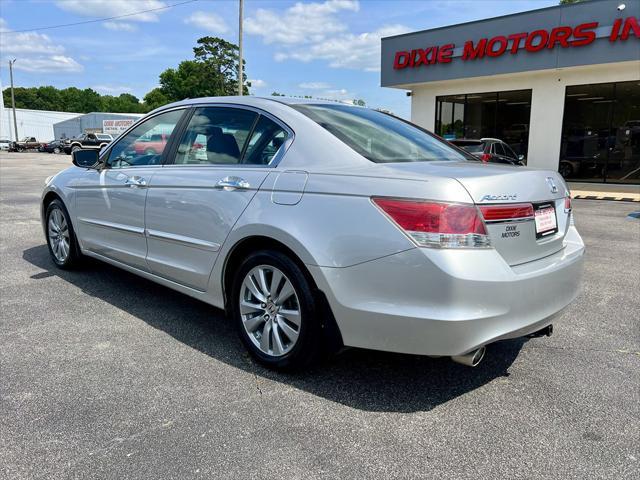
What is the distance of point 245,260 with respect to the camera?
321 centimetres

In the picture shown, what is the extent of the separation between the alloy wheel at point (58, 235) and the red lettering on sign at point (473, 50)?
1533 centimetres

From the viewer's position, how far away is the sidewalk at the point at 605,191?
13.7 metres

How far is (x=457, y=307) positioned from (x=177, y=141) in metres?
2.58

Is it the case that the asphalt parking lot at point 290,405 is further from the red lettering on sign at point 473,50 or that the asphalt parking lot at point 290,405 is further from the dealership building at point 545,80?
the red lettering on sign at point 473,50

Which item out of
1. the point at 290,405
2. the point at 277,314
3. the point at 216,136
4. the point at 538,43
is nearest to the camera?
the point at 290,405

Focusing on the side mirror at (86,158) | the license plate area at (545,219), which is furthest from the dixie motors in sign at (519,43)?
the side mirror at (86,158)

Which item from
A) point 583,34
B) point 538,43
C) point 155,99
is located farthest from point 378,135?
point 155,99

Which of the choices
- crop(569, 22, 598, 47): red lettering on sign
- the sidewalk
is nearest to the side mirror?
the sidewalk

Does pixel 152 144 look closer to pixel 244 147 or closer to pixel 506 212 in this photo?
pixel 244 147

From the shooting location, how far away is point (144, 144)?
4.43 m

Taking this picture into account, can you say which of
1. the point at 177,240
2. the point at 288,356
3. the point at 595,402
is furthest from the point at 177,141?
the point at 595,402

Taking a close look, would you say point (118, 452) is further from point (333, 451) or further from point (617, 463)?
point (617, 463)

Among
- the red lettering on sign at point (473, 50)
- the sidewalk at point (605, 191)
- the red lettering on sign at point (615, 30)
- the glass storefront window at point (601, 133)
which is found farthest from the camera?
the red lettering on sign at point (473, 50)

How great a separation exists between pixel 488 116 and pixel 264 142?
1764cm
